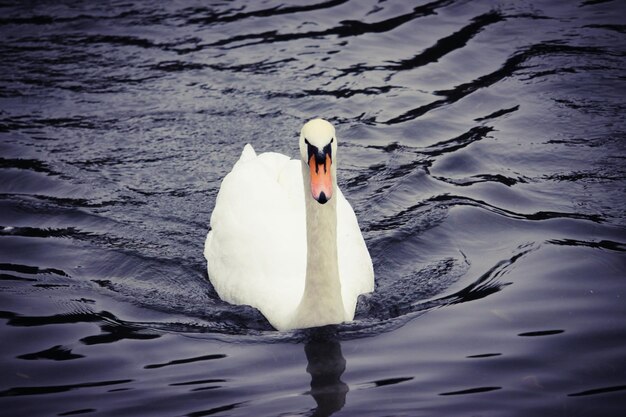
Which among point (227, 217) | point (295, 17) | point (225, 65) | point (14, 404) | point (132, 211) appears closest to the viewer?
point (14, 404)

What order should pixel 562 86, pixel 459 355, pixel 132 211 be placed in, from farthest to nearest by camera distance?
pixel 562 86, pixel 132 211, pixel 459 355

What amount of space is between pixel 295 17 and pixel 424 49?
8.17 feet

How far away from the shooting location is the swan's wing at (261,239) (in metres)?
8.54

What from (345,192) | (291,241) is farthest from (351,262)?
(345,192)

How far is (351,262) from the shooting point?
8.85 meters

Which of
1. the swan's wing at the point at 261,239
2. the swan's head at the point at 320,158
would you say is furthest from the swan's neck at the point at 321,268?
the swan's head at the point at 320,158

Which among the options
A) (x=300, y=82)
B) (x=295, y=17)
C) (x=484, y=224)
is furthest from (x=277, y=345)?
(x=295, y=17)

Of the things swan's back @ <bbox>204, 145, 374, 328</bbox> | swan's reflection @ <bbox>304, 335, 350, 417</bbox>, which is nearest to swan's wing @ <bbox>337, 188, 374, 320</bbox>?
swan's back @ <bbox>204, 145, 374, 328</bbox>

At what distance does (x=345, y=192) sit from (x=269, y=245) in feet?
8.07

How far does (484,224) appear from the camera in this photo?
32.9 ft

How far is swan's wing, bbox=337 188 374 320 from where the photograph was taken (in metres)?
8.54

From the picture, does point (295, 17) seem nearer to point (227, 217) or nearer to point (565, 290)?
point (227, 217)

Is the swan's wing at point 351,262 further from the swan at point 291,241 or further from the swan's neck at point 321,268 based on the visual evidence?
the swan's neck at point 321,268

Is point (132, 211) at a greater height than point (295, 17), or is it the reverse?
point (295, 17)
